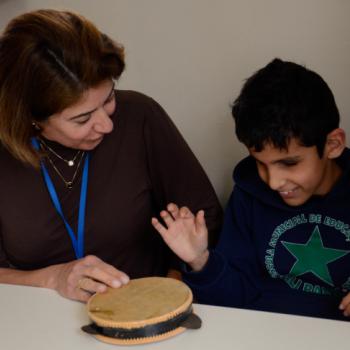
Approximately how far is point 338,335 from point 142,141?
73cm

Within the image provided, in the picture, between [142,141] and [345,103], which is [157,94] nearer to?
[142,141]

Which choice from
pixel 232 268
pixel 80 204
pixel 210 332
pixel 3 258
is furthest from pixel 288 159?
pixel 3 258

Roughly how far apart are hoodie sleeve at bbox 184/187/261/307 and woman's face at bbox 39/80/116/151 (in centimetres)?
36

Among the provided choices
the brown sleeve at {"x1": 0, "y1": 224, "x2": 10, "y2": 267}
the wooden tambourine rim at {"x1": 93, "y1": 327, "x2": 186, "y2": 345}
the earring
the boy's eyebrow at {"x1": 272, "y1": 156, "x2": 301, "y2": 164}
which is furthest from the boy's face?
the brown sleeve at {"x1": 0, "y1": 224, "x2": 10, "y2": 267}

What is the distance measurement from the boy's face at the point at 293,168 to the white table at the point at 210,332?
1.05 feet

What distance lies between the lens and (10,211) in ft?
4.36

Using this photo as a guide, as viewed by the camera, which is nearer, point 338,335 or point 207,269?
point 338,335

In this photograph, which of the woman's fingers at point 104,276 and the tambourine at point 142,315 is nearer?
the tambourine at point 142,315

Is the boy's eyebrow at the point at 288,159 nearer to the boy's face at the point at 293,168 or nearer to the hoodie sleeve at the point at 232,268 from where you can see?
the boy's face at the point at 293,168

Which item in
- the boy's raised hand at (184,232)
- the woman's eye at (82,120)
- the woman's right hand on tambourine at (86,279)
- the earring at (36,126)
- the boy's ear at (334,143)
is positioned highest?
the boy's ear at (334,143)

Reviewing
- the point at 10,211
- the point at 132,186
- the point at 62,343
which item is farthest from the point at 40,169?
the point at 62,343

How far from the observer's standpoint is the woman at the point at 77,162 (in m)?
1.15

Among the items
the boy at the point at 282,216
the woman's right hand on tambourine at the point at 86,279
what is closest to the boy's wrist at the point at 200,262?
the boy at the point at 282,216

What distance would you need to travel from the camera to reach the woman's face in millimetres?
1173
